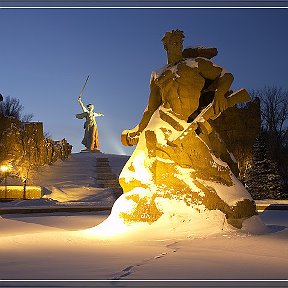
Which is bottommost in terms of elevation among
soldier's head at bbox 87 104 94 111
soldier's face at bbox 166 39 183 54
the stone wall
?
soldier's face at bbox 166 39 183 54

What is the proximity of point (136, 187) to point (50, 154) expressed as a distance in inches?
1165

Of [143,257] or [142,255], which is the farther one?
[142,255]

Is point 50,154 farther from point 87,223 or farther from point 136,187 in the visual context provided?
point 136,187

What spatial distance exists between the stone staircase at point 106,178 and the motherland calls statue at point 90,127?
11333 millimetres

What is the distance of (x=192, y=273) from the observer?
5.25 metres

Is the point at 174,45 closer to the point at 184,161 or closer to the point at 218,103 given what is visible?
the point at 218,103

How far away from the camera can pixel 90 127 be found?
166ft

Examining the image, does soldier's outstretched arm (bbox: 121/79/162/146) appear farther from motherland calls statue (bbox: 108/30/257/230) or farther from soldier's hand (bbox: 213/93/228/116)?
soldier's hand (bbox: 213/93/228/116)

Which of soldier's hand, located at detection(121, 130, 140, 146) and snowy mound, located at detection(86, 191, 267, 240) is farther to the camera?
soldier's hand, located at detection(121, 130, 140, 146)

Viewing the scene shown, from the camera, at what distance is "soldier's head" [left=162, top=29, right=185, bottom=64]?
31.9 feet

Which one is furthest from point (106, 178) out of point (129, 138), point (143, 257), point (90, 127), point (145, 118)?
point (143, 257)

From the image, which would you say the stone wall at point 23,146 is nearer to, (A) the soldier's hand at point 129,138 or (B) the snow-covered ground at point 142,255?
(A) the soldier's hand at point 129,138

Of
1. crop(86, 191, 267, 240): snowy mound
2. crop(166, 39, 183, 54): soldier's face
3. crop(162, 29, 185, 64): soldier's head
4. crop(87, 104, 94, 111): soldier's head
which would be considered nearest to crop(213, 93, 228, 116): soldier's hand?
crop(162, 29, 185, 64): soldier's head

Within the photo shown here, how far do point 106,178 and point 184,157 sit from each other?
22.8 m
